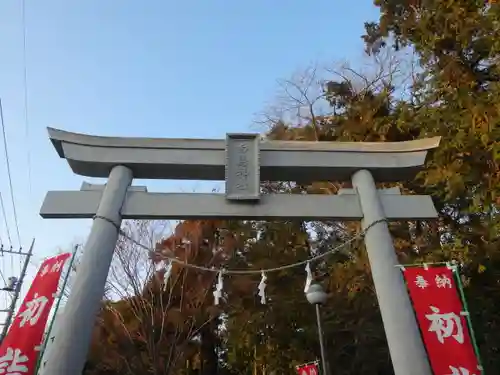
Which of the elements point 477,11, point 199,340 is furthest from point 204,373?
point 477,11

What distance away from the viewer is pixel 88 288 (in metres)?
5.02

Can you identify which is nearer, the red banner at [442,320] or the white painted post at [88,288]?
the white painted post at [88,288]

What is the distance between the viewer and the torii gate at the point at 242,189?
17.7 feet

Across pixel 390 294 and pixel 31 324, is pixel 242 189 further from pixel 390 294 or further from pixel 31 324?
pixel 31 324

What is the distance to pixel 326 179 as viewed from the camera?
258 inches

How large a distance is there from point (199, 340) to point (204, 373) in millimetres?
1168

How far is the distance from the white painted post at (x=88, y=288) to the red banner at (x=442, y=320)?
3659mm

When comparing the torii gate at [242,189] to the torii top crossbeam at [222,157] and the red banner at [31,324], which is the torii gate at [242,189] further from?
the red banner at [31,324]

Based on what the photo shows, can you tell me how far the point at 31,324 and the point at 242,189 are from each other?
9.72 ft

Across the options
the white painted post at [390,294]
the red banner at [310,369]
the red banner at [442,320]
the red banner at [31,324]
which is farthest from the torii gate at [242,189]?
the red banner at [310,369]

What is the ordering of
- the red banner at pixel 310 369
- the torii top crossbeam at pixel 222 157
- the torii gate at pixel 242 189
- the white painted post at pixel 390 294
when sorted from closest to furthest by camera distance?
Answer: the white painted post at pixel 390 294 < the torii gate at pixel 242 189 < the torii top crossbeam at pixel 222 157 < the red banner at pixel 310 369

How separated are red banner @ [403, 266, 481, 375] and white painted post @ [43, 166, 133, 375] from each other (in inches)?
144

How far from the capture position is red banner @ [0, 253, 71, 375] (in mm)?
4758

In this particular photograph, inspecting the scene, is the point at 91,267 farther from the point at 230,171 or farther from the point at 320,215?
the point at 320,215
